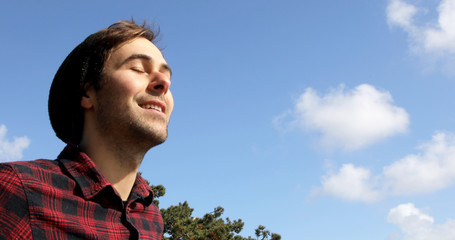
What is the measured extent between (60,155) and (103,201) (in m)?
0.49

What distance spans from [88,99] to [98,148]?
0.36m

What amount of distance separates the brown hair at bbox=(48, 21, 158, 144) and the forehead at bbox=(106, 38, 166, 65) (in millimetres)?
37

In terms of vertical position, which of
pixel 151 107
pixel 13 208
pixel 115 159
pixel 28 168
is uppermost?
pixel 151 107

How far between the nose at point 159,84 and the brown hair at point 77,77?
1.14 feet

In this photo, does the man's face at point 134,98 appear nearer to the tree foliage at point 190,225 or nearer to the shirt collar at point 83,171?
the shirt collar at point 83,171

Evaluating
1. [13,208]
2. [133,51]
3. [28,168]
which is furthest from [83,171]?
[133,51]

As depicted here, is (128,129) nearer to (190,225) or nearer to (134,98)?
(134,98)

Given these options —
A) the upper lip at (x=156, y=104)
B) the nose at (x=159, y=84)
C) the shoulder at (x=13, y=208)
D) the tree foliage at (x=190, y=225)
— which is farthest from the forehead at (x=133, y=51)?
the tree foliage at (x=190, y=225)

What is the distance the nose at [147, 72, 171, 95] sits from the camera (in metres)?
2.59

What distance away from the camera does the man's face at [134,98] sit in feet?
7.93

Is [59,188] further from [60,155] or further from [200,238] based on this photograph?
[200,238]

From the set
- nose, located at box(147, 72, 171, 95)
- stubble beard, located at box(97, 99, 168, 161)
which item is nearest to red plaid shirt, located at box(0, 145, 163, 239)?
stubble beard, located at box(97, 99, 168, 161)

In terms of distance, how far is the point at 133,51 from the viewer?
8.97 feet

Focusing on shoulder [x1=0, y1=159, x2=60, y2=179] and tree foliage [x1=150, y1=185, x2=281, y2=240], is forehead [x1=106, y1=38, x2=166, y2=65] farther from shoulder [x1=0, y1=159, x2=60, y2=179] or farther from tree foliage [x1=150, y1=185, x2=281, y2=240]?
tree foliage [x1=150, y1=185, x2=281, y2=240]
